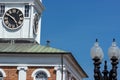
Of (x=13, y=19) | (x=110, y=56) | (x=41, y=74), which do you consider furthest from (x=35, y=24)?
(x=110, y=56)

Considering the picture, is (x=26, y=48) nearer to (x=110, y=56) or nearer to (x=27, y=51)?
(x=27, y=51)

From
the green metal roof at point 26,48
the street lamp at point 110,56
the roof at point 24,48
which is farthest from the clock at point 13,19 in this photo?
the street lamp at point 110,56

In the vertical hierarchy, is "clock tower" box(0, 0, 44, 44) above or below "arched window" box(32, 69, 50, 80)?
above

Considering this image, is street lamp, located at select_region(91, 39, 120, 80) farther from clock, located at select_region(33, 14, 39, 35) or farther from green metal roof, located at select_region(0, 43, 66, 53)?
clock, located at select_region(33, 14, 39, 35)

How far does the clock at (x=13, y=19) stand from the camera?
7238cm

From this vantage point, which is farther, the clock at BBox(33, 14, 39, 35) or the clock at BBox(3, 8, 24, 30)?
the clock at BBox(33, 14, 39, 35)

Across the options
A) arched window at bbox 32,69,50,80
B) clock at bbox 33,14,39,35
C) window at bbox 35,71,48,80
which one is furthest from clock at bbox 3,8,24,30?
window at bbox 35,71,48,80

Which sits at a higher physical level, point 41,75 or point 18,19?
point 18,19

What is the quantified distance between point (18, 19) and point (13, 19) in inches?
23.7

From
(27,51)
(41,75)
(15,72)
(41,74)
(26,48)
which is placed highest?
(26,48)

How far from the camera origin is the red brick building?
65.9m

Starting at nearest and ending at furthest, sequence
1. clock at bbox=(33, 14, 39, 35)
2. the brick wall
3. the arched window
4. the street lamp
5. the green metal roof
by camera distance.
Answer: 1. the street lamp
2. the arched window
3. the brick wall
4. the green metal roof
5. clock at bbox=(33, 14, 39, 35)

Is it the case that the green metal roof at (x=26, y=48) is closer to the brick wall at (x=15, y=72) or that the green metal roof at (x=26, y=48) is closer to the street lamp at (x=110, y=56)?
the brick wall at (x=15, y=72)

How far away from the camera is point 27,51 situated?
219 feet
